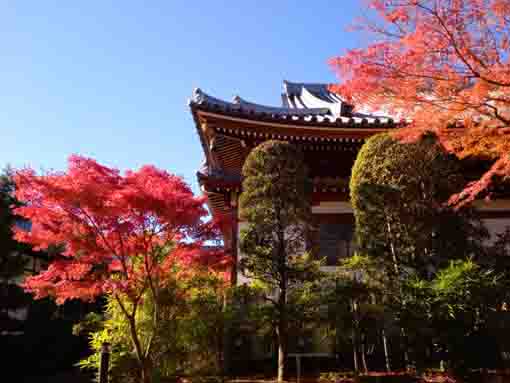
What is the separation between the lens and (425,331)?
6.48 metres

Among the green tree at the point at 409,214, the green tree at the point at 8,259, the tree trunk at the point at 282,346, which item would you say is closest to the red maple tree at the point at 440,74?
the green tree at the point at 409,214

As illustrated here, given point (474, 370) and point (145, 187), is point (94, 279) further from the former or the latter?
point (474, 370)

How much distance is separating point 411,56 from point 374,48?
54 cm

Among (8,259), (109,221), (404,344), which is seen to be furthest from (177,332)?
(8,259)

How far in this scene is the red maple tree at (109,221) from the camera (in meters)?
6.00

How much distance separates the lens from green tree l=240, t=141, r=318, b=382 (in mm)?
7145

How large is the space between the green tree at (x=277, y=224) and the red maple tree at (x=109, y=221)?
2.98 ft

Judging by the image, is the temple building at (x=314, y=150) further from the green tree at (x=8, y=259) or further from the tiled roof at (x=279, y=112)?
the green tree at (x=8, y=259)

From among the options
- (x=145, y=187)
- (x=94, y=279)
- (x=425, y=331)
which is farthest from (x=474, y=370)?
(x=94, y=279)

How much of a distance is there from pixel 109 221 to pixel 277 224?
109 inches

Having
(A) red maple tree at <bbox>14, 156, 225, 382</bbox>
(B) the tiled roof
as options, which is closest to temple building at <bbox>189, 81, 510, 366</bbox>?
(B) the tiled roof

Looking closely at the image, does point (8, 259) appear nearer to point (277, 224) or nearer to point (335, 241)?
point (277, 224)

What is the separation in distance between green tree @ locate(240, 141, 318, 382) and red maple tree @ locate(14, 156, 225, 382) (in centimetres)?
91

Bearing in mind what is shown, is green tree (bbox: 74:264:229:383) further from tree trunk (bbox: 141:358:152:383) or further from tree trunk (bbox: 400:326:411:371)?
tree trunk (bbox: 400:326:411:371)
